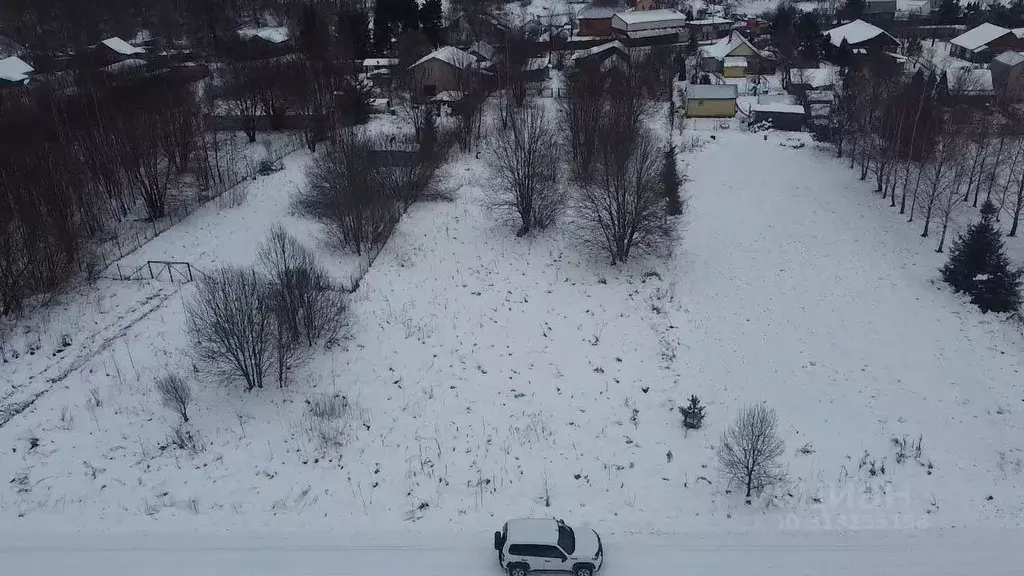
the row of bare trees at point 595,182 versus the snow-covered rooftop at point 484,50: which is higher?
the snow-covered rooftop at point 484,50

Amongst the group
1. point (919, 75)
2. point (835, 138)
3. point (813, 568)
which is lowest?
point (813, 568)

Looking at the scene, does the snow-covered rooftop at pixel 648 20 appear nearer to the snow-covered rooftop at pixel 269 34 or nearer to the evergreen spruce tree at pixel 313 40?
the evergreen spruce tree at pixel 313 40

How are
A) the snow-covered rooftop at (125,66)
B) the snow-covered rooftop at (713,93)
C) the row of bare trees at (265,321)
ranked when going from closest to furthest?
the row of bare trees at (265,321), the snow-covered rooftop at (713,93), the snow-covered rooftop at (125,66)

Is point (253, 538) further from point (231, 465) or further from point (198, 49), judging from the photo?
point (198, 49)

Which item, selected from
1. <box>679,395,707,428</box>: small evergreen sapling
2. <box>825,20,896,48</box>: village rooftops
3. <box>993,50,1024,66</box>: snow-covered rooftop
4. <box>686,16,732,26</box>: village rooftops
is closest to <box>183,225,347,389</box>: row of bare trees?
<box>679,395,707,428</box>: small evergreen sapling

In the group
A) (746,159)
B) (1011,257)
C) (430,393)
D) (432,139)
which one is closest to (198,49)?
(432,139)

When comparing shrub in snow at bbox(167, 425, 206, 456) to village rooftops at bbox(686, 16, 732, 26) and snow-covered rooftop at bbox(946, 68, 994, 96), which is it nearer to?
snow-covered rooftop at bbox(946, 68, 994, 96)

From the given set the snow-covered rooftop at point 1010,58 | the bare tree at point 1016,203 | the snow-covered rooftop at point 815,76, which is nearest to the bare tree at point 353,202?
the bare tree at point 1016,203

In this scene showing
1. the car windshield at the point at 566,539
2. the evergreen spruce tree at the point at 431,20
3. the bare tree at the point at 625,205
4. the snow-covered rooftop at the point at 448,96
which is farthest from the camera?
the evergreen spruce tree at the point at 431,20
